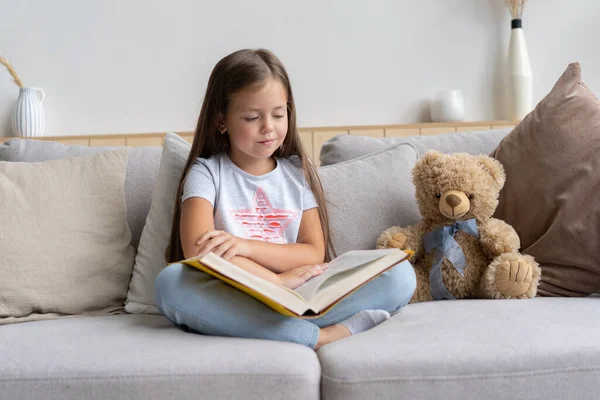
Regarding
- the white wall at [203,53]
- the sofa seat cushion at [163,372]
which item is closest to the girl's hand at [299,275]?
the sofa seat cushion at [163,372]

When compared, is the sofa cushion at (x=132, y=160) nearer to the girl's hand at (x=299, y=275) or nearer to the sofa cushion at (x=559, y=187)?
the girl's hand at (x=299, y=275)

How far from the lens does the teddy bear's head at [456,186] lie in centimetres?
171

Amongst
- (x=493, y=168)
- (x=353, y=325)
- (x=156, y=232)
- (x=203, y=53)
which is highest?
(x=203, y=53)

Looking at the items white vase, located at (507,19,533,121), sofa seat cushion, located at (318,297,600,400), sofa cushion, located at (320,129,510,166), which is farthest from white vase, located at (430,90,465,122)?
sofa seat cushion, located at (318,297,600,400)

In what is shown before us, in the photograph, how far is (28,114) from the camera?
9.72 feet

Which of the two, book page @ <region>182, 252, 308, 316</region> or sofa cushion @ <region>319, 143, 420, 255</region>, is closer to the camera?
book page @ <region>182, 252, 308, 316</region>

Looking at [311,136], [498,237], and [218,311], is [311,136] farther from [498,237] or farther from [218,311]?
[218,311]

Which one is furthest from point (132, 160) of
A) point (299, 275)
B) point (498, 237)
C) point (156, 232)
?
point (498, 237)

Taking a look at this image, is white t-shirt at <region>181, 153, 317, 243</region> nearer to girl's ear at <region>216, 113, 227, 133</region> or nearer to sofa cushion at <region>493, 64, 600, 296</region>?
girl's ear at <region>216, 113, 227, 133</region>

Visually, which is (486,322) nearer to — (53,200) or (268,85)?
(268,85)

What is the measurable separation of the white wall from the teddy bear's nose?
1453mm

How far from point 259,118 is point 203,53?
1.42 m

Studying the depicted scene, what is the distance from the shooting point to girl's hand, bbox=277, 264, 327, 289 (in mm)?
1574

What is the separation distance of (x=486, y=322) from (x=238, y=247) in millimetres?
554
